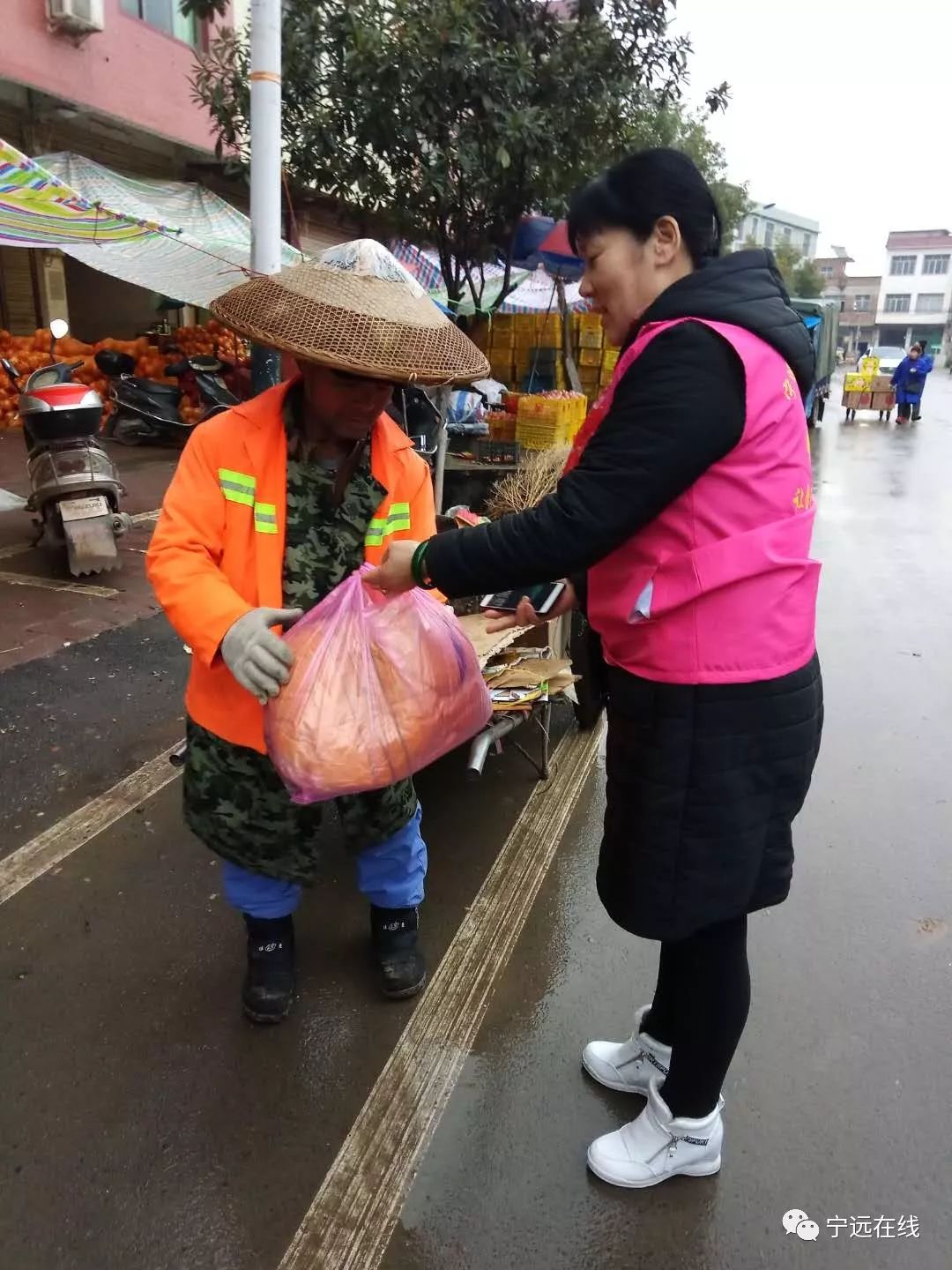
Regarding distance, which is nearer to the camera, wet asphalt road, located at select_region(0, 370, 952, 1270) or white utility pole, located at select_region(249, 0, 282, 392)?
wet asphalt road, located at select_region(0, 370, 952, 1270)

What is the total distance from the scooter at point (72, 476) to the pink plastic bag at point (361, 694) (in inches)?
172

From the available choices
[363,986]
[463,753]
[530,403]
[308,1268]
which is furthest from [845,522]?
[308,1268]

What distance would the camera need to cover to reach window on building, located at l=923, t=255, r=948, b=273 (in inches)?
3201

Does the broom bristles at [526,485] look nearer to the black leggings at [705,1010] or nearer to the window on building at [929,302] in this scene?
the black leggings at [705,1010]

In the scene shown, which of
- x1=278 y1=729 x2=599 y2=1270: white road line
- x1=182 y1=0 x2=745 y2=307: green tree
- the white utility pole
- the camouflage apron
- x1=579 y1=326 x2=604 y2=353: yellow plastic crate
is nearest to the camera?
x1=278 y1=729 x2=599 y2=1270: white road line

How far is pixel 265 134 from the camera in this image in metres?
4.06

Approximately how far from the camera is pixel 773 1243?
1677 millimetres

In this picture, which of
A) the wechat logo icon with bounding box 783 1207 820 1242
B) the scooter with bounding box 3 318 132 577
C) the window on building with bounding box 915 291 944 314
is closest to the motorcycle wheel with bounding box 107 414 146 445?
the scooter with bounding box 3 318 132 577

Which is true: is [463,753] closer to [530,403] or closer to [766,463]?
[766,463]

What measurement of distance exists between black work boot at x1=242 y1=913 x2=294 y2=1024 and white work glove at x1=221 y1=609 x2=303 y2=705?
0.83m

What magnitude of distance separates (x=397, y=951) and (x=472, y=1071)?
36 cm

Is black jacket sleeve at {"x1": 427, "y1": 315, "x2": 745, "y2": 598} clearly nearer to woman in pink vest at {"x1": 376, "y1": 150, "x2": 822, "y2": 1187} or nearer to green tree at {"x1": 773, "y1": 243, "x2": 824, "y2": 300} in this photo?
woman in pink vest at {"x1": 376, "y1": 150, "x2": 822, "y2": 1187}

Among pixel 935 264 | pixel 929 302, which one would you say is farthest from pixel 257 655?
pixel 935 264

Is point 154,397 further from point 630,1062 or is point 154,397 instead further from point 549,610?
point 630,1062
